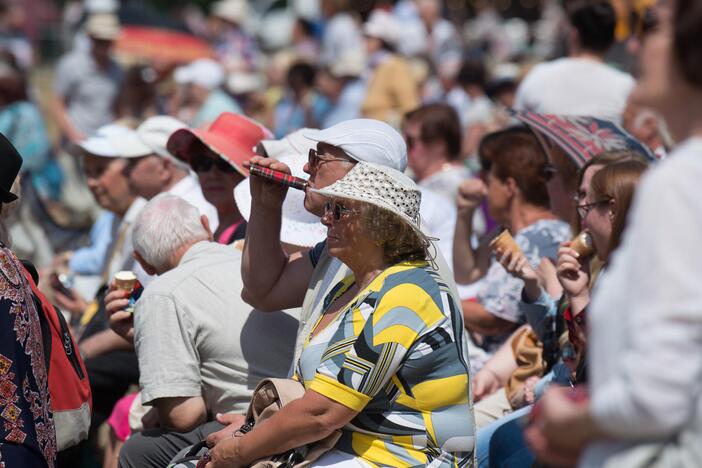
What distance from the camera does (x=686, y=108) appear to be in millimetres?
1840

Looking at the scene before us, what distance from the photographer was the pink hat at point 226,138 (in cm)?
480

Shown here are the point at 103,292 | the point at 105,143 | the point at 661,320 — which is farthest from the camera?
the point at 105,143

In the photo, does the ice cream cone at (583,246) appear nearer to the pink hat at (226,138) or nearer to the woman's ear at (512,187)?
the woman's ear at (512,187)

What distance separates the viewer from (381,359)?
2.82 m

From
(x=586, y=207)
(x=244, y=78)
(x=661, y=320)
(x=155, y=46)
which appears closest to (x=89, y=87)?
(x=244, y=78)

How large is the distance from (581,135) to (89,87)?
7347 mm

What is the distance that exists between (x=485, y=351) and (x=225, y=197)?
146 cm

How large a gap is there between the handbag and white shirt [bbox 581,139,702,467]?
134 centimetres

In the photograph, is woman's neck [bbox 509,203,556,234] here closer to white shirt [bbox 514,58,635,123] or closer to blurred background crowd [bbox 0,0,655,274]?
blurred background crowd [bbox 0,0,655,274]

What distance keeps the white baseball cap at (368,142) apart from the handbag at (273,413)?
0.80 metres

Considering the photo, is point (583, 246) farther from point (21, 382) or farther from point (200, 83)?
point (200, 83)

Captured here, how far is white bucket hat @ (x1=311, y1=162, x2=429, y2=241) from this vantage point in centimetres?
306

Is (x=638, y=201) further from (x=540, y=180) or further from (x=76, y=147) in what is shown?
(x=76, y=147)

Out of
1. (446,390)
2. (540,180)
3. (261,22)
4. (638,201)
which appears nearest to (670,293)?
(638,201)
